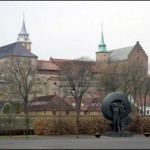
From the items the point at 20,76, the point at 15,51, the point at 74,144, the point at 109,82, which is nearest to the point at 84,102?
the point at 109,82

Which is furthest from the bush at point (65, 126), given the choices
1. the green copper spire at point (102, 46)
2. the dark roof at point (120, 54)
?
the green copper spire at point (102, 46)

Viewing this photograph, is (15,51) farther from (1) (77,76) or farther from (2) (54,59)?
(1) (77,76)

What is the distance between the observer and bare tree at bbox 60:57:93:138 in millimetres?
94600

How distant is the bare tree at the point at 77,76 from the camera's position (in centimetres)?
9460

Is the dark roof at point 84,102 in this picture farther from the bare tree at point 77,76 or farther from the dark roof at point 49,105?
the dark roof at point 49,105

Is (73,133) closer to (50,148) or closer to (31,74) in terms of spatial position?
(50,148)

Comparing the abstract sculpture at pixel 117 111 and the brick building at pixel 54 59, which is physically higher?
the brick building at pixel 54 59

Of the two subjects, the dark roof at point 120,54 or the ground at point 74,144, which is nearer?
the ground at point 74,144

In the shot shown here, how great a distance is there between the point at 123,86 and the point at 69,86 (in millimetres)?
12165

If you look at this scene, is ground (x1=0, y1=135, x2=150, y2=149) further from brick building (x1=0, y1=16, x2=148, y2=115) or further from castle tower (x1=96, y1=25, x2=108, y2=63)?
castle tower (x1=96, y1=25, x2=108, y2=63)

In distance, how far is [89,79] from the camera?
3893 inches

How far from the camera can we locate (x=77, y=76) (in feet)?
324

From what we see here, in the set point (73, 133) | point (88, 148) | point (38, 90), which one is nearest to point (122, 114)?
point (73, 133)

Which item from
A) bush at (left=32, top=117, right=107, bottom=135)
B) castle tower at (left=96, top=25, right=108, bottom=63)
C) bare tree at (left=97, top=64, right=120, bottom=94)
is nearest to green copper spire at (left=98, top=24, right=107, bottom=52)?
castle tower at (left=96, top=25, right=108, bottom=63)
